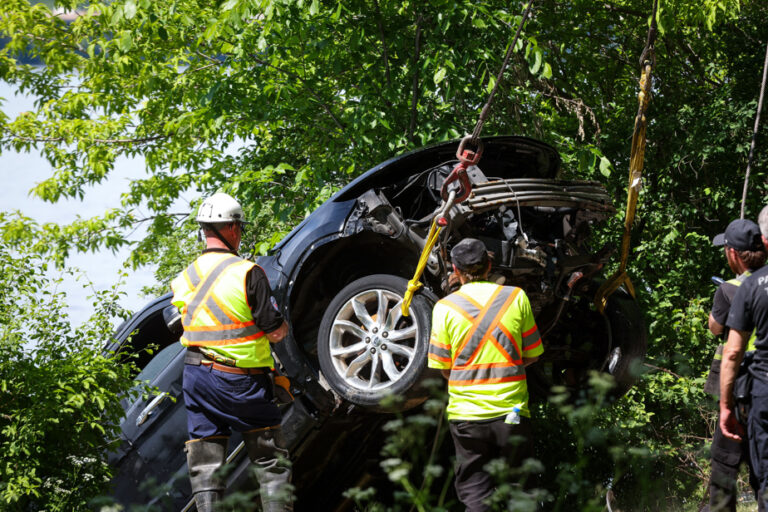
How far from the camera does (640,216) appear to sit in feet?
38.8

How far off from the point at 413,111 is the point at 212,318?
15.2 feet

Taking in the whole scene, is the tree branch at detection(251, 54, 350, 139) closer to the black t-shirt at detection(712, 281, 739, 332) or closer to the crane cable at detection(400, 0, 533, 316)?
the crane cable at detection(400, 0, 533, 316)

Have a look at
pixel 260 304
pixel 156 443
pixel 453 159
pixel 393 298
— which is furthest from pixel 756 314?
pixel 156 443

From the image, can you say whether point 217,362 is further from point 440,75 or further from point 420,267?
point 440,75

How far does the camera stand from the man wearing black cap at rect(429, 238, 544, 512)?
160 inches

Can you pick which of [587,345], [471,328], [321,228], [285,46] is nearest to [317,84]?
[285,46]

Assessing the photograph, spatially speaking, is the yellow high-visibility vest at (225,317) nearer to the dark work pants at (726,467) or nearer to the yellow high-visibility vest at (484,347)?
the yellow high-visibility vest at (484,347)

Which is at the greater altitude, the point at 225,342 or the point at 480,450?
the point at 225,342

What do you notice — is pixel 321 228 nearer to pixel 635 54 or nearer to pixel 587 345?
pixel 587 345

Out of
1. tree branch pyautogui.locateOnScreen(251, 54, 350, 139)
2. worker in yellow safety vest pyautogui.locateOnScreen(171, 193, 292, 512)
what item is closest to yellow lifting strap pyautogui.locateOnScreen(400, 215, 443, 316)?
worker in yellow safety vest pyautogui.locateOnScreen(171, 193, 292, 512)

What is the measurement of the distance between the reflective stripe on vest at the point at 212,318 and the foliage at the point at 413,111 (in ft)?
8.39

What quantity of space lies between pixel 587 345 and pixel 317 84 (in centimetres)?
506

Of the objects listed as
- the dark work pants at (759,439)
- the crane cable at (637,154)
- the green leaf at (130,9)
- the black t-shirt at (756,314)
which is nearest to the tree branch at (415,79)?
the green leaf at (130,9)

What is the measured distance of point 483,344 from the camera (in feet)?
13.4
